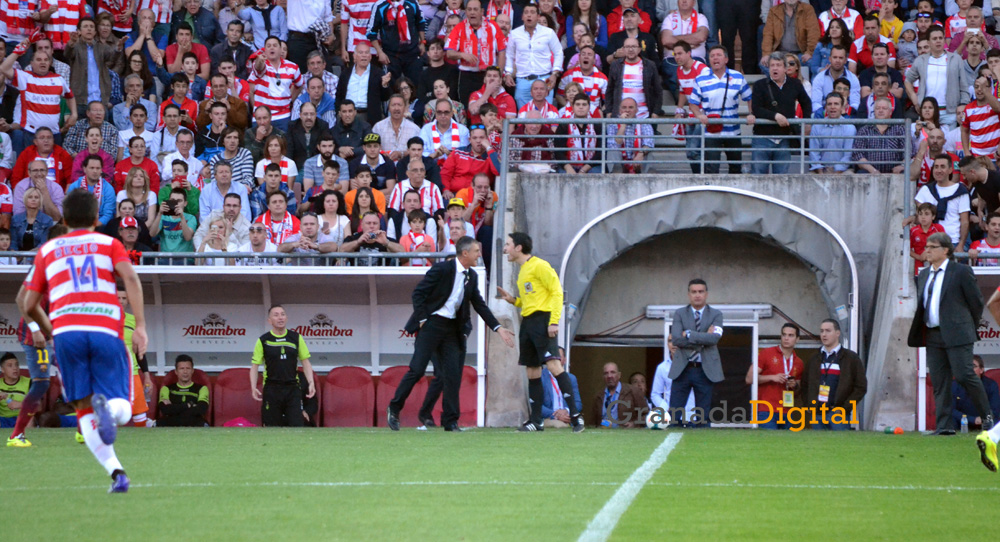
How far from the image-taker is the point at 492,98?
19.6 metres

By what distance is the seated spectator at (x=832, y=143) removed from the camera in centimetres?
1773

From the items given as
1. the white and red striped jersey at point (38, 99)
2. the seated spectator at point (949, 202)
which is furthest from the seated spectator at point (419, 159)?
the seated spectator at point (949, 202)

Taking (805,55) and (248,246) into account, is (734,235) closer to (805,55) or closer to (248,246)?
(805,55)

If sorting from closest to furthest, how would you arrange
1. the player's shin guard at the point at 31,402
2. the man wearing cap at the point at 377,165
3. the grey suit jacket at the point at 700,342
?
the player's shin guard at the point at 31,402, the grey suit jacket at the point at 700,342, the man wearing cap at the point at 377,165

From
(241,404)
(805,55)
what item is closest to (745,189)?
(805,55)

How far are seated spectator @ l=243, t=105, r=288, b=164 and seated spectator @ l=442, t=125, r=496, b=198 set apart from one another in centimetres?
258

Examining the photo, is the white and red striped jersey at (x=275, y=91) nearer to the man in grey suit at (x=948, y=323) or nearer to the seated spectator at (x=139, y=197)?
the seated spectator at (x=139, y=197)

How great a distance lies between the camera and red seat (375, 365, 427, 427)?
56.4ft

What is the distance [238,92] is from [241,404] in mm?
5420

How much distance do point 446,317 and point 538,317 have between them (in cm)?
98

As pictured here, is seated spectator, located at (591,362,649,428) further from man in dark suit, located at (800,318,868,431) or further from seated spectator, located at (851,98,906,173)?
seated spectator, located at (851,98,906,173)

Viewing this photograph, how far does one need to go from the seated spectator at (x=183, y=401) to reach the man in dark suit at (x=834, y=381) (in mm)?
7761

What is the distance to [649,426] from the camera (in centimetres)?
1495

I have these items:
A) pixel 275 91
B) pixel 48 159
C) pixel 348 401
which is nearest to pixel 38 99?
pixel 48 159
